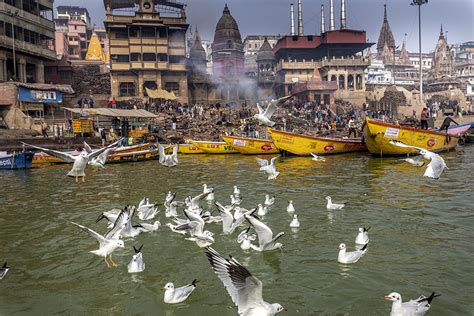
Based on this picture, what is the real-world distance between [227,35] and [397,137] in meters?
54.4

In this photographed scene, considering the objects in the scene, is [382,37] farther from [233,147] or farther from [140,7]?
[233,147]

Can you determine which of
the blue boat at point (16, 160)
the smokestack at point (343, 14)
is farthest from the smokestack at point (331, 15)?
the blue boat at point (16, 160)

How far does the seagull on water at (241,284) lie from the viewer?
493 centimetres

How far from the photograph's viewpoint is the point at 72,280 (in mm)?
7992

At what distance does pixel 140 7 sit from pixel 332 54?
1281 inches

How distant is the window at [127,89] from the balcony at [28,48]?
29.5 feet

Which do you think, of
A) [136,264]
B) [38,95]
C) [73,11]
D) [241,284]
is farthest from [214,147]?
[73,11]

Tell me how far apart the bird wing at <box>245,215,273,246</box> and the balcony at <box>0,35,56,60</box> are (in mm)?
42860

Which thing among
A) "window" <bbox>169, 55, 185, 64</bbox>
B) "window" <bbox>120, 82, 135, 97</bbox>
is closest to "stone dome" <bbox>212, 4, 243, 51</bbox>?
"window" <bbox>169, 55, 185, 64</bbox>

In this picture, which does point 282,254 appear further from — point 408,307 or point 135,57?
point 135,57

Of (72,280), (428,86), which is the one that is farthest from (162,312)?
(428,86)

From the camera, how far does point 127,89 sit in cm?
5322

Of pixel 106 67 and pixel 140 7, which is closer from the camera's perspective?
pixel 140 7

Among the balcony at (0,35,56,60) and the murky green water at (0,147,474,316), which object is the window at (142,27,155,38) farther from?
the murky green water at (0,147,474,316)
